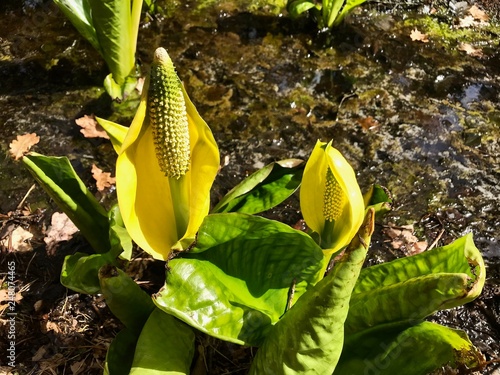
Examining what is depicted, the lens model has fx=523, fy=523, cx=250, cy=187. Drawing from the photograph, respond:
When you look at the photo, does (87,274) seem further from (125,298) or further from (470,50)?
(470,50)

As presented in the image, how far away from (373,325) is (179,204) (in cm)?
64

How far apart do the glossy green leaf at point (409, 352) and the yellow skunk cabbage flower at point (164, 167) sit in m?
0.58

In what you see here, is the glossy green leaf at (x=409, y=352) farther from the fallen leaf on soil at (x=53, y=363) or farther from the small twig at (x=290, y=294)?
the fallen leaf on soil at (x=53, y=363)

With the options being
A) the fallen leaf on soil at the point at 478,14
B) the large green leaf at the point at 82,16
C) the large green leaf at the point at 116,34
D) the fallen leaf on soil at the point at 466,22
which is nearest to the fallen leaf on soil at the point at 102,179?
the large green leaf at the point at 116,34

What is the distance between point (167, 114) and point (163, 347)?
2.21 feet

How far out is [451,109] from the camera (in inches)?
114

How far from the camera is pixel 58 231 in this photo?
2.27 meters

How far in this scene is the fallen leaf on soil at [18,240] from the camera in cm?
220

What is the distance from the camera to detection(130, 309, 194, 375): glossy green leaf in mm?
1418

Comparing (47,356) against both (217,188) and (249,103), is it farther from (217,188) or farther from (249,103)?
(249,103)

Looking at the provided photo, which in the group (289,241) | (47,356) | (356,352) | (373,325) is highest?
(289,241)

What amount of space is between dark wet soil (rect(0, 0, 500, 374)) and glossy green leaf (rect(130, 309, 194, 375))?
263 mm

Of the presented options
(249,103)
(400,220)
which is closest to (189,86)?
(249,103)

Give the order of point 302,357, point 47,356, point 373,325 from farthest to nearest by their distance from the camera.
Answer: point 47,356
point 373,325
point 302,357
